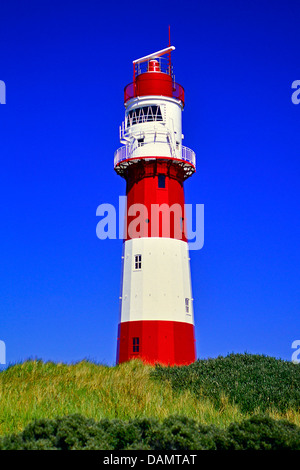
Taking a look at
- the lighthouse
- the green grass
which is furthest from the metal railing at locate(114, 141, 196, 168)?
the green grass

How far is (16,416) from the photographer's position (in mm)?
13086

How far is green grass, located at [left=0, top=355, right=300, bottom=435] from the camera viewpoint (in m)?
13.9

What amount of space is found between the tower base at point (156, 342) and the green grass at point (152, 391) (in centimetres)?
388

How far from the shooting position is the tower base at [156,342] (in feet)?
95.8

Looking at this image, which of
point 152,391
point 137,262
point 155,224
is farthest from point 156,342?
point 152,391

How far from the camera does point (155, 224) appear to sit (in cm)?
3062

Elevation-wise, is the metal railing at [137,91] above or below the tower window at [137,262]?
above

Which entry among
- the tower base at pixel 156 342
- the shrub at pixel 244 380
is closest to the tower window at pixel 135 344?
the tower base at pixel 156 342

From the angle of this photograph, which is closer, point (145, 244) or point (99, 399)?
point (99, 399)

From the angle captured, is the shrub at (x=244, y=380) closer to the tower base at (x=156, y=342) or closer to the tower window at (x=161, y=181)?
the tower base at (x=156, y=342)
